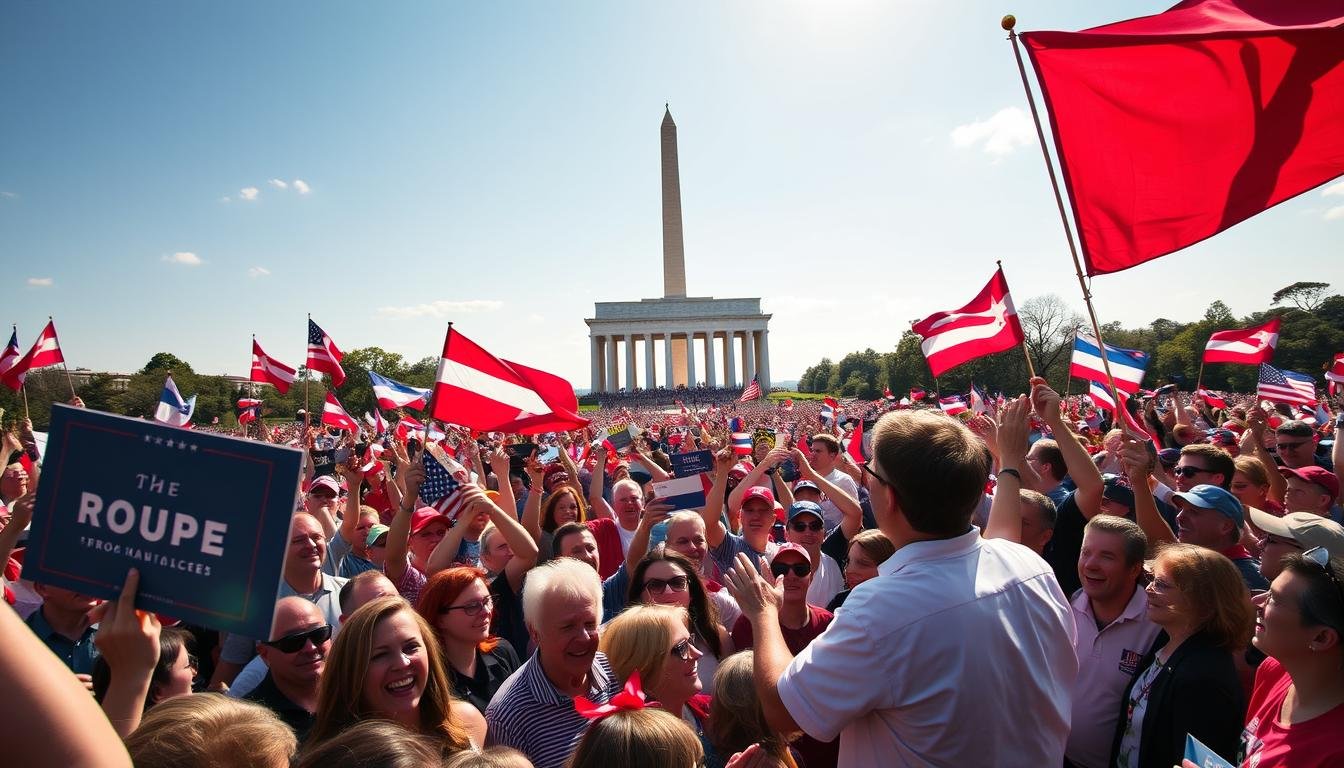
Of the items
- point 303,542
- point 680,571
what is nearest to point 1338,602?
point 680,571

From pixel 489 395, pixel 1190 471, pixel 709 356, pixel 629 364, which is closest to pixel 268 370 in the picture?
pixel 489 395

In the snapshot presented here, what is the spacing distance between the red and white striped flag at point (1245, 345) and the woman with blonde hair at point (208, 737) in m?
14.4

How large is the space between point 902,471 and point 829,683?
1.99 feet

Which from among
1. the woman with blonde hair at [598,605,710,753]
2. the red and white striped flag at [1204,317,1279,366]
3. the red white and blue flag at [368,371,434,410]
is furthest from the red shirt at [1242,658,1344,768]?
the red and white striped flag at [1204,317,1279,366]

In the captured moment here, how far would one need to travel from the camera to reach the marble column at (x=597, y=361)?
258 ft

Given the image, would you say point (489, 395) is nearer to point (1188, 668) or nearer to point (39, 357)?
point (1188, 668)

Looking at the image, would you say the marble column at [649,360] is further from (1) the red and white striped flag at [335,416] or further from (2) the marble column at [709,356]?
(1) the red and white striped flag at [335,416]

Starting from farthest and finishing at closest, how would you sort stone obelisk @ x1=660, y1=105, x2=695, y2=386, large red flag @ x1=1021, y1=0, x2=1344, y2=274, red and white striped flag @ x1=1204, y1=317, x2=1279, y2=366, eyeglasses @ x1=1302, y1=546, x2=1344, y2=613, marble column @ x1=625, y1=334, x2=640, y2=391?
marble column @ x1=625, y1=334, x2=640, y2=391 → stone obelisk @ x1=660, y1=105, x2=695, y2=386 → red and white striped flag @ x1=1204, y1=317, x2=1279, y2=366 → large red flag @ x1=1021, y1=0, x2=1344, y2=274 → eyeglasses @ x1=1302, y1=546, x2=1344, y2=613

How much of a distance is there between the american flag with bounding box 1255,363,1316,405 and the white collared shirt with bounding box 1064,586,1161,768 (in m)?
11.1

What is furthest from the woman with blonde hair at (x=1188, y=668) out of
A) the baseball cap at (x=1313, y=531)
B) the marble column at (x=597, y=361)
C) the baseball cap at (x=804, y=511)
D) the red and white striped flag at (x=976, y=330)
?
the marble column at (x=597, y=361)

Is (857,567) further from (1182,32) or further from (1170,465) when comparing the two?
(1170,465)

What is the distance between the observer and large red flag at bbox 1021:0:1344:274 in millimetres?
3309

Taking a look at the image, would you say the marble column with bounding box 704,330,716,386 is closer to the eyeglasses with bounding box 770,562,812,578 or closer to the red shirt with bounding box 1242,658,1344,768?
the eyeglasses with bounding box 770,562,812,578

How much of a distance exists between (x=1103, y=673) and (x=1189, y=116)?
269cm
